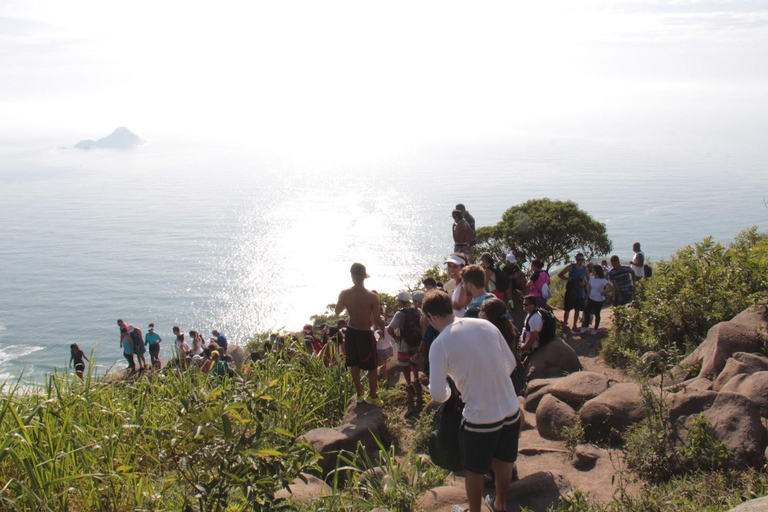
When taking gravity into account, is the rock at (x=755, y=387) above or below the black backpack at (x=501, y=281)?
below

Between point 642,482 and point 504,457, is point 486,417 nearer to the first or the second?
point 504,457

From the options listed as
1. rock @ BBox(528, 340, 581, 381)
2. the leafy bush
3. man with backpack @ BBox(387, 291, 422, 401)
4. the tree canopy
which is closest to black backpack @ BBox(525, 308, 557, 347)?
rock @ BBox(528, 340, 581, 381)

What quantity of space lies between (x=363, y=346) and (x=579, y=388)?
7.96 feet

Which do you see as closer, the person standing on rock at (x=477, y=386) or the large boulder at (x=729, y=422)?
the person standing on rock at (x=477, y=386)

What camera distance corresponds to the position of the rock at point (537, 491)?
4500mm

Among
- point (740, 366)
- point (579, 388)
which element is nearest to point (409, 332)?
point (579, 388)

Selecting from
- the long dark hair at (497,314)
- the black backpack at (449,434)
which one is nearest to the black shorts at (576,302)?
the long dark hair at (497,314)

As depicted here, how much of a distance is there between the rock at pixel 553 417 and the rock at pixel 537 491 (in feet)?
3.99

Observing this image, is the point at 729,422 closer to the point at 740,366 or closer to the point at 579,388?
→ the point at 740,366

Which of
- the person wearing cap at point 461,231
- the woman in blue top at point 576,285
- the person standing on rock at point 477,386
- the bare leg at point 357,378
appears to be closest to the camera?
the person standing on rock at point 477,386

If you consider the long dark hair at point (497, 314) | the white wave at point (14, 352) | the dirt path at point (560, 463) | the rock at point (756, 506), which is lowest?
the white wave at point (14, 352)

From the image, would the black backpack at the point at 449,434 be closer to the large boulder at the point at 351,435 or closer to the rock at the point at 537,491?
the rock at the point at 537,491

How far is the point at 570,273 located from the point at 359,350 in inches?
228

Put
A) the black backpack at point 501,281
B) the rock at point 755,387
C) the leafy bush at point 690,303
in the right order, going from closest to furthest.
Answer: the rock at point 755,387 → the leafy bush at point 690,303 → the black backpack at point 501,281
